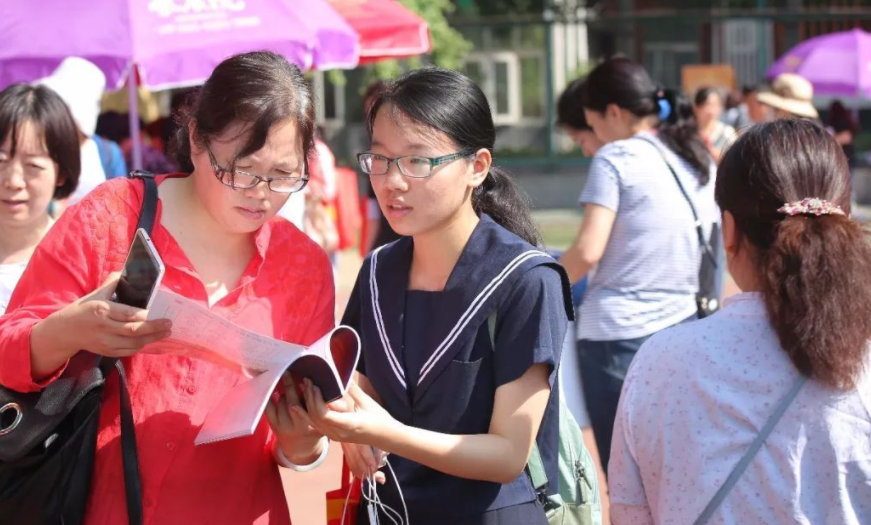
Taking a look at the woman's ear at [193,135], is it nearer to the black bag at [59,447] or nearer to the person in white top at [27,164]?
the black bag at [59,447]

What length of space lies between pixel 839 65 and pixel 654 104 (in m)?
10.3

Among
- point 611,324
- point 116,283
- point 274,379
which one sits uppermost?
point 116,283

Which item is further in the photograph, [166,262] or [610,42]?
[610,42]

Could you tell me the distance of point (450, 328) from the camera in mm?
2518

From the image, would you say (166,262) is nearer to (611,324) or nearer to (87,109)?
(611,324)

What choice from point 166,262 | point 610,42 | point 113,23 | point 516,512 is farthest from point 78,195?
point 610,42

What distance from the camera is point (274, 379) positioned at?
85.7 inches

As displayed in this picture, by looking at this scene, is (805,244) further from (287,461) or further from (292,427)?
(287,461)

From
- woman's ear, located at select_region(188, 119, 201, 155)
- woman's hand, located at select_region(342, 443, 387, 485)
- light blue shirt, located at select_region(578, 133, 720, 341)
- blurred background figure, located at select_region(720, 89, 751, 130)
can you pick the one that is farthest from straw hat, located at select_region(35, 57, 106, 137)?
blurred background figure, located at select_region(720, 89, 751, 130)

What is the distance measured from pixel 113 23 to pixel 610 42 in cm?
1689

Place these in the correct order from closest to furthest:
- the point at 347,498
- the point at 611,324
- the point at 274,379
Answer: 1. the point at 274,379
2. the point at 347,498
3. the point at 611,324

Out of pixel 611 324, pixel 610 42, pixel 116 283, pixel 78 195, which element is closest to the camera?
pixel 116 283

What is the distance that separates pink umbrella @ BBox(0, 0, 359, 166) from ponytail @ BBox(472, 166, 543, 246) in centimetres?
345

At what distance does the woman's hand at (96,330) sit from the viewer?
224cm
